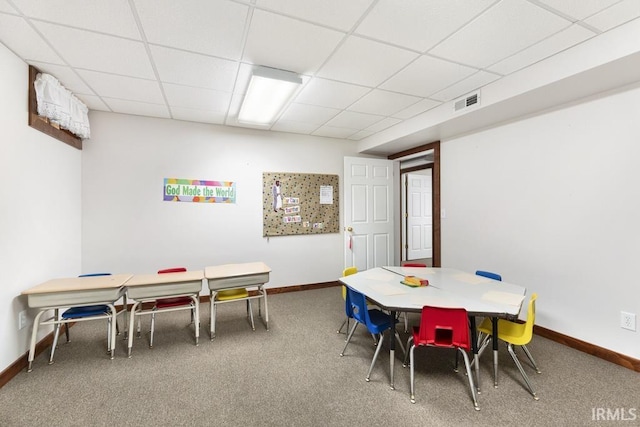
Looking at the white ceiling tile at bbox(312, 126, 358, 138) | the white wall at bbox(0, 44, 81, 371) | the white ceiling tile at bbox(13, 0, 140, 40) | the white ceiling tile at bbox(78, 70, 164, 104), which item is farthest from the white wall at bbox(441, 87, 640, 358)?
the white wall at bbox(0, 44, 81, 371)

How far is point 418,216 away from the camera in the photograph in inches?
277

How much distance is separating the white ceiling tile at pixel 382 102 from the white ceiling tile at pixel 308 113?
0.35m

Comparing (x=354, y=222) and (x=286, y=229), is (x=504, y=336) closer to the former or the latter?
(x=354, y=222)

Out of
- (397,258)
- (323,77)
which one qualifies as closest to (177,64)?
(323,77)

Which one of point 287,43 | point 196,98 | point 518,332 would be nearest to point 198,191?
point 196,98

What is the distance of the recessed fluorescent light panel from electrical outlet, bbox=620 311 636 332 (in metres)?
3.59

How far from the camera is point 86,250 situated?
11.6ft

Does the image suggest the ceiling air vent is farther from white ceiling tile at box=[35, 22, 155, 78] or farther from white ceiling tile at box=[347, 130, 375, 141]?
white ceiling tile at box=[35, 22, 155, 78]

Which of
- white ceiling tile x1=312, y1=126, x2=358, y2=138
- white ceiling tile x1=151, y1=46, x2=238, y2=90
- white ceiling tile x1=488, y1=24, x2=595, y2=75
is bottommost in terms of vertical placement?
white ceiling tile x1=488, y1=24, x2=595, y2=75

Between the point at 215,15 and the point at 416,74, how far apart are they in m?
1.83

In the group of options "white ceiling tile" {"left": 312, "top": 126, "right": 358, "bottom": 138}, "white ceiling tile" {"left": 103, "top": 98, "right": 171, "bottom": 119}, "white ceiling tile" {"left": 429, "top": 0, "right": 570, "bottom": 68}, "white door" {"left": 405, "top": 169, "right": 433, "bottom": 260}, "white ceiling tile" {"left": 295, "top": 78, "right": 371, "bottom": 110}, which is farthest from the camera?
"white door" {"left": 405, "top": 169, "right": 433, "bottom": 260}

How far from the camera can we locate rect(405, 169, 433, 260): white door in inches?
271

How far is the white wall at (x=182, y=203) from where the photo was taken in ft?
11.8

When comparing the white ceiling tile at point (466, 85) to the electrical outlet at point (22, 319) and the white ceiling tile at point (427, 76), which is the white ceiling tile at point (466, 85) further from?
the electrical outlet at point (22, 319)
